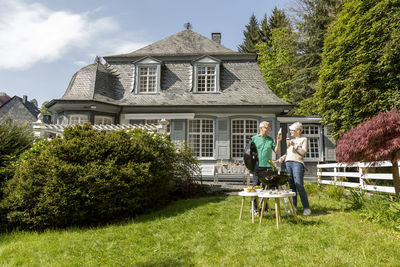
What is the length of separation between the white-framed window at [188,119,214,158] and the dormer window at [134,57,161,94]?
2568mm

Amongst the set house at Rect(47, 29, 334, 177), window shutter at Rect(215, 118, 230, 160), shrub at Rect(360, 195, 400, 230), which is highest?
house at Rect(47, 29, 334, 177)

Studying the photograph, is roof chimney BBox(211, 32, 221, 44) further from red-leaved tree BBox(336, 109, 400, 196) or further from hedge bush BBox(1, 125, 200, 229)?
red-leaved tree BBox(336, 109, 400, 196)

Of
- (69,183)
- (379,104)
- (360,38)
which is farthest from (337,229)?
(360,38)

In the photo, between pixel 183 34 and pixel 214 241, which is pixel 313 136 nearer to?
pixel 183 34

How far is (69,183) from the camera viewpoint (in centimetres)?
436

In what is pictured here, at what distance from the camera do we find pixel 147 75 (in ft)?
42.3

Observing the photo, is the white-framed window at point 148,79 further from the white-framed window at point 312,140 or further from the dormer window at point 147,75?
the white-framed window at point 312,140

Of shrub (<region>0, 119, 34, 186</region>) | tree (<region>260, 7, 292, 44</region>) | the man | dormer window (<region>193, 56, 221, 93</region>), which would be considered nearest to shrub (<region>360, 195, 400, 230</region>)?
the man

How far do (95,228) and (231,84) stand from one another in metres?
9.92

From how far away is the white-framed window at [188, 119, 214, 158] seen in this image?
12242 mm

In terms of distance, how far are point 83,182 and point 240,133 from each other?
345 inches

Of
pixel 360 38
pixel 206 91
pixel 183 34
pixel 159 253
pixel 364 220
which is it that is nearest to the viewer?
pixel 159 253

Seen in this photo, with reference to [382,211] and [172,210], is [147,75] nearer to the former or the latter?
[172,210]

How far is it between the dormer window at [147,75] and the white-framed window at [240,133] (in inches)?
164
